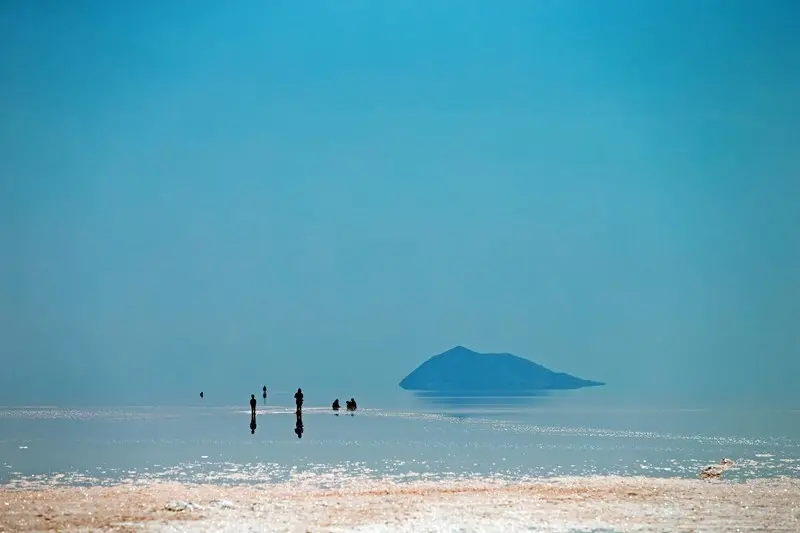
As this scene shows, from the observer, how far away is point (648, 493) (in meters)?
25.5

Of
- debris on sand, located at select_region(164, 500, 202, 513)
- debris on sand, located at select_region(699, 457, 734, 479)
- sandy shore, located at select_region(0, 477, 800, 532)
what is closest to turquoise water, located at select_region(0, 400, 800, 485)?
debris on sand, located at select_region(699, 457, 734, 479)

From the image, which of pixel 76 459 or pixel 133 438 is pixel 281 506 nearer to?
pixel 76 459

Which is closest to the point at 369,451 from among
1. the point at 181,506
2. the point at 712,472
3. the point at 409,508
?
the point at 712,472

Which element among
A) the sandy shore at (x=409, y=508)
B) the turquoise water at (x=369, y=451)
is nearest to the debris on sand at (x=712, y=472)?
the turquoise water at (x=369, y=451)

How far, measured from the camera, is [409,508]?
22.6 metres

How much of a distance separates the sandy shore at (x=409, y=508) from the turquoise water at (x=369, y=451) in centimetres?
462

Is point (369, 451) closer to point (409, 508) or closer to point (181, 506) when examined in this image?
point (409, 508)

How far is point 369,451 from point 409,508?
1908 centimetres

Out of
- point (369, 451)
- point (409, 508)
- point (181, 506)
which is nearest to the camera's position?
point (181, 506)

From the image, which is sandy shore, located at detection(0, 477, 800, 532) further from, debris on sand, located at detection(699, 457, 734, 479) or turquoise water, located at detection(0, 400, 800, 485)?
turquoise water, located at detection(0, 400, 800, 485)

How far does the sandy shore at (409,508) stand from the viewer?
787 inches

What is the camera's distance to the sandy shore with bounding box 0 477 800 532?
20.0m

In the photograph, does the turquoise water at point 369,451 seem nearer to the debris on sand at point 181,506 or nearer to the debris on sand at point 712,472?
the debris on sand at point 712,472

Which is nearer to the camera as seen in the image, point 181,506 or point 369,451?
point 181,506
